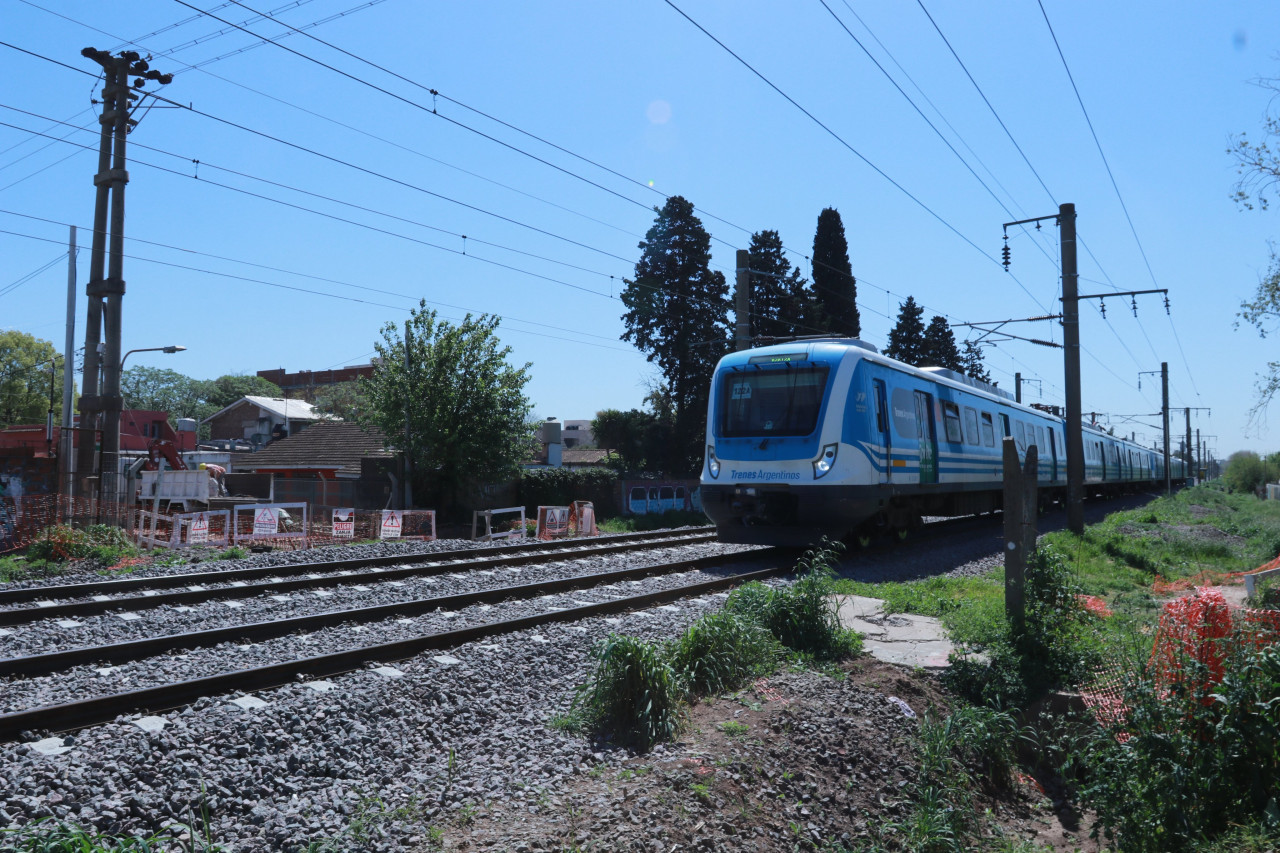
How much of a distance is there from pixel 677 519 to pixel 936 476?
52.9ft

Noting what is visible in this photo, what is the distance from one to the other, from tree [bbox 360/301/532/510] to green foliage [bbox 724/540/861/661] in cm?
2037

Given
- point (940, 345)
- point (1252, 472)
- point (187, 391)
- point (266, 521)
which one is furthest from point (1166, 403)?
point (187, 391)

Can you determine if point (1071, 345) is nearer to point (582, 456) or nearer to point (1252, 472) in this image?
point (582, 456)

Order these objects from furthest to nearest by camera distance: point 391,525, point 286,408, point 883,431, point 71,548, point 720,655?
point 286,408
point 391,525
point 71,548
point 883,431
point 720,655

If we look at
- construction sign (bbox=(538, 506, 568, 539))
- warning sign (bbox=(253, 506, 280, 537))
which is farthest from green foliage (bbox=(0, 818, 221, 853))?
construction sign (bbox=(538, 506, 568, 539))

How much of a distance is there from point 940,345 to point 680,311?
29110mm

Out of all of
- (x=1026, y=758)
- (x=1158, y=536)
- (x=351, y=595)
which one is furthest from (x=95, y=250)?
(x=1158, y=536)

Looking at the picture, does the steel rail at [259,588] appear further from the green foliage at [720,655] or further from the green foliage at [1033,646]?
the green foliage at [1033,646]

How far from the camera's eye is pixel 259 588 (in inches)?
386

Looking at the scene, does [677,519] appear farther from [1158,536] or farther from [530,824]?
[530,824]

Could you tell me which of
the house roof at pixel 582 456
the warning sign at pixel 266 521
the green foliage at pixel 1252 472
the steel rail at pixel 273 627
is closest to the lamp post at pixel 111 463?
the warning sign at pixel 266 521

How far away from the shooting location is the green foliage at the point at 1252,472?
7269 centimetres

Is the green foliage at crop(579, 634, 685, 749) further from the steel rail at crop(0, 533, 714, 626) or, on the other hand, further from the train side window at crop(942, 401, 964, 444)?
the train side window at crop(942, 401, 964, 444)

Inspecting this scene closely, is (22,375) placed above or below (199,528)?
above
